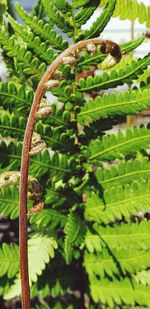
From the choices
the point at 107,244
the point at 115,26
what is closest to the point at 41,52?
the point at 107,244

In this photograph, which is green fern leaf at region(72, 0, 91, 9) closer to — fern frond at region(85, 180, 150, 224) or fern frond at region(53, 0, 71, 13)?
fern frond at region(53, 0, 71, 13)

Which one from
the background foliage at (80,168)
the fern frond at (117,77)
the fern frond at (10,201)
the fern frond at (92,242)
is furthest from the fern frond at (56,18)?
the fern frond at (92,242)

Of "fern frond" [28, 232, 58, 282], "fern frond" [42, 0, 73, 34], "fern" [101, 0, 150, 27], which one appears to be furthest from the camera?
"fern" [101, 0, 150, 27]

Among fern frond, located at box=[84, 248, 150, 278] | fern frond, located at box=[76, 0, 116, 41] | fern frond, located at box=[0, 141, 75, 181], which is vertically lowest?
fern frond, located at box=[84, 248, 150, 278]

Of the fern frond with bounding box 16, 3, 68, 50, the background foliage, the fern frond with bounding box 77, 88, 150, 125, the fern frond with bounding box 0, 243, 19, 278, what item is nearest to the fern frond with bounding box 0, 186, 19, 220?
the background foliage

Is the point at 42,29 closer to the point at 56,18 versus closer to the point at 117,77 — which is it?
the point at 56,18

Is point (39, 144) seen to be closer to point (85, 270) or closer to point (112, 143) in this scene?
point (112, 143)

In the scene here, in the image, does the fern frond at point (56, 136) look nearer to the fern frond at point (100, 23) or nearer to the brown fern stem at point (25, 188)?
the fern frond at point (100, 23)
